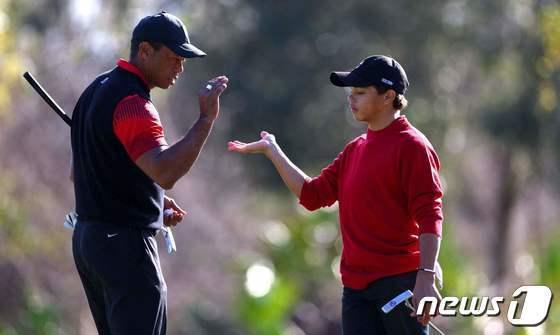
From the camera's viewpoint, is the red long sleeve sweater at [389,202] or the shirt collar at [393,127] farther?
the shirt collar at [393,127]

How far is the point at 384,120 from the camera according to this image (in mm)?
6375

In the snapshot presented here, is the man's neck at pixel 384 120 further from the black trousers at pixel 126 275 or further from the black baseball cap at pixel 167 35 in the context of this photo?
the black trousers at pixel 126 275

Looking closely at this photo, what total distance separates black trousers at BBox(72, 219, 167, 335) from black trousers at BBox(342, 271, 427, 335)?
85 centimetres

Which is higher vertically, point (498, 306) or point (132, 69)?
point (132, 69)

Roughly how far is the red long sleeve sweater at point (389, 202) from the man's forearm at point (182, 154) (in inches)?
32.3

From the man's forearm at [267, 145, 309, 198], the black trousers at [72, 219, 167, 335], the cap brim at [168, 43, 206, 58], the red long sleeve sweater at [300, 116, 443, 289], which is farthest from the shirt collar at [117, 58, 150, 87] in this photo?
the red long sleeve sweater at [300, 116, 443, 289]

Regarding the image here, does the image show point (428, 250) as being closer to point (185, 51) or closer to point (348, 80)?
point (348, 80)

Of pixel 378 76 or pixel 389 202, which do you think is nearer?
pixel 389 202

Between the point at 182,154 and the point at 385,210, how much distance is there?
98cm

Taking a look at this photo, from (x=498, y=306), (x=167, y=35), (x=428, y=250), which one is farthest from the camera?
(x=498, y=306)

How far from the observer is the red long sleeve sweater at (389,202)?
6.14 meters

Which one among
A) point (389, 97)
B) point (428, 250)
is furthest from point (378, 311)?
point (389, 97)

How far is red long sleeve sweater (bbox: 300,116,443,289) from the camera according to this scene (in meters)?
6.14

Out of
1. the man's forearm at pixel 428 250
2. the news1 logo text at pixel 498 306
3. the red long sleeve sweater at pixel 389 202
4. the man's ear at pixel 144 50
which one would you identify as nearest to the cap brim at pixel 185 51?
the man's ear at pixel 144 50
